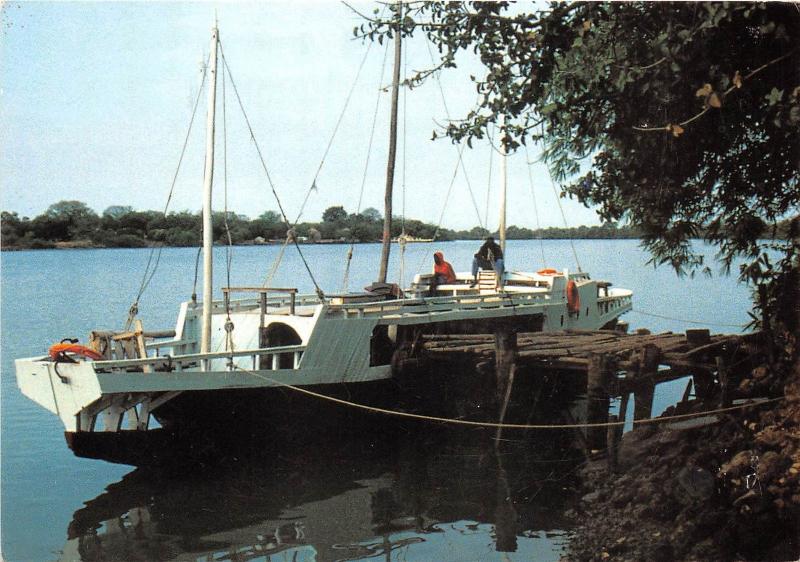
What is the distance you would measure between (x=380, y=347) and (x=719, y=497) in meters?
8.23

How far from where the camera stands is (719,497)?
9.40 metres

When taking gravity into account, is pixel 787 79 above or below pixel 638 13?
below

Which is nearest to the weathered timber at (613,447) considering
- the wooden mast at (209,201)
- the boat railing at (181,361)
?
the boat railing at (181,361)

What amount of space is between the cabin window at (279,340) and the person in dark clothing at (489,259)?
648 centimetres

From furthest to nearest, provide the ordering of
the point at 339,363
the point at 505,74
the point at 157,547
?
the point at 339,363
the point at 157,547
the point at 505,74

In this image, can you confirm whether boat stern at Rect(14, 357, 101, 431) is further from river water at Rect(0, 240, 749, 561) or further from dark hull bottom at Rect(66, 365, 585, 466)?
river water at Rect(0, 240, 749, 561)

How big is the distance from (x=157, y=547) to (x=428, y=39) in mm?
7641

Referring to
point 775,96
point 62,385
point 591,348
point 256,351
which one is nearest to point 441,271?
point 591,348

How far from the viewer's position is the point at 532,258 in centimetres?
8019

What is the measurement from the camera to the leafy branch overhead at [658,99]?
8.73m

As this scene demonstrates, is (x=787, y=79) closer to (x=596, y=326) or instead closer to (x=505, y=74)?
(x=505, y=74)

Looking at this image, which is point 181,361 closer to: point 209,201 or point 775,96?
point 209,201

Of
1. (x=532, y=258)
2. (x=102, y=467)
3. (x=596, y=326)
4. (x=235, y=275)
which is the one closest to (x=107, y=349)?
(x=102, y=467)

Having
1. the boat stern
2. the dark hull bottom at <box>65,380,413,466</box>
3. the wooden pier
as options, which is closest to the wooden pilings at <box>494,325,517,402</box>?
the wooden pier
